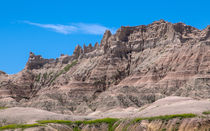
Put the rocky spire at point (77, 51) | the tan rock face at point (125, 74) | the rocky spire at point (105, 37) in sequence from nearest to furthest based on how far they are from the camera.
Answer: the tan rock face at point (125, 74) → the rocky spire at point (105, 37) → the rocky spire at point (77, 51)

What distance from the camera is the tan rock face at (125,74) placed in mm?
135225

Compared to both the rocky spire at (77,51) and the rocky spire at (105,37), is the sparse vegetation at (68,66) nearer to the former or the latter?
the rocky spire at (77,51)

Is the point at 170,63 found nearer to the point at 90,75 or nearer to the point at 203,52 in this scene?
the point at 203,52

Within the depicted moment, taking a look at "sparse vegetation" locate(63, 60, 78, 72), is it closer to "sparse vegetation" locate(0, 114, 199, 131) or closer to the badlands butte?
the badlands butte

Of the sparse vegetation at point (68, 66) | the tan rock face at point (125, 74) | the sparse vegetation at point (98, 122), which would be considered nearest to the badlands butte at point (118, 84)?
the tan rock face at point (125, 74)

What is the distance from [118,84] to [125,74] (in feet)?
27.8

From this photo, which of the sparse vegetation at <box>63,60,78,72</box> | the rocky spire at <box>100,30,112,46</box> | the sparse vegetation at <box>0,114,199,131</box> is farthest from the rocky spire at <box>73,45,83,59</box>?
the sparse vegetation at <box>0,114,199,131</box>

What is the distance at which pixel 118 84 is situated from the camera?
155000 millimetres

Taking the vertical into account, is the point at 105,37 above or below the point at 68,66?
above

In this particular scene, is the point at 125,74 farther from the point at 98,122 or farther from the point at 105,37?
the point at 98,122

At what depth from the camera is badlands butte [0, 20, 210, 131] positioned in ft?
302

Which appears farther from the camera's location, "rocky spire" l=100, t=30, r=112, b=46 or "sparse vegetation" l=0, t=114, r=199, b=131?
"rocky spire" l=100, t=30, r=112, b=46

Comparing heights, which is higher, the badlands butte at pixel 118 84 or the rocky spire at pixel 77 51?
the rocky spire at pixel 77 51

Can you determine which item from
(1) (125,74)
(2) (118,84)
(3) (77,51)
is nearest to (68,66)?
(3) (77,51)
